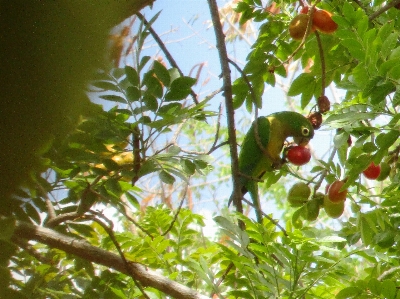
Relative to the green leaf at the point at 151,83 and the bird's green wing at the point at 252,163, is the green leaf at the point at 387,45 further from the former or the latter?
the bird's green wing at the point at 252,163

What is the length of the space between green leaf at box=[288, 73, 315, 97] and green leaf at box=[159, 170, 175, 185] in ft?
1.53

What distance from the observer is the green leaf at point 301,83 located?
0.99 meters

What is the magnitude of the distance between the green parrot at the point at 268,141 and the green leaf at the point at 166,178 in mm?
419

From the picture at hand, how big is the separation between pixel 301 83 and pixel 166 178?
19.7 inches

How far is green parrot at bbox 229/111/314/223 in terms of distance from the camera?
106 centimetres

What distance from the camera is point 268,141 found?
46.0 inches

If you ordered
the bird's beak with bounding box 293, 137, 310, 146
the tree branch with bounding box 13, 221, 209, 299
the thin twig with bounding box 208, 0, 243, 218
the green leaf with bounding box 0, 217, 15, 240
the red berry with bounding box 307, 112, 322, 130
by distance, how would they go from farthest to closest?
1. the bird's beak with bounding box 293, 137, 310, 146
2. the red berry with bounding box 307, 112, 322, 130
3. the thin twig with bounding box 208, 0, 243, 218
4. the tree branch with bounding box 13, 221, 209, 299
5. the green leaf with bounding box 0, 217, 15, 240

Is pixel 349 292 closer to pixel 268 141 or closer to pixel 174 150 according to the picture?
pixel 174 150

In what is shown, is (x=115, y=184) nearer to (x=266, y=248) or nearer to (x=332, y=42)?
(x=266, y=248)

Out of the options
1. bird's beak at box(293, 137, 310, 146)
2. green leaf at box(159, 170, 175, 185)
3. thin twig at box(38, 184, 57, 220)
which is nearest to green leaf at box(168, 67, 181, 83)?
green leaf at box(159, 170, 175, 185)

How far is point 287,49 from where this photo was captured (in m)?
1.01

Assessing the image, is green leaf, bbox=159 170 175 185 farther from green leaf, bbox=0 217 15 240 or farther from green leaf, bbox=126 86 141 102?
green leaf, bbox=0 217 15 240

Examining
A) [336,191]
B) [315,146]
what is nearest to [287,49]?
[336,191]

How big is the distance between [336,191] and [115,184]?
0.38 meters
